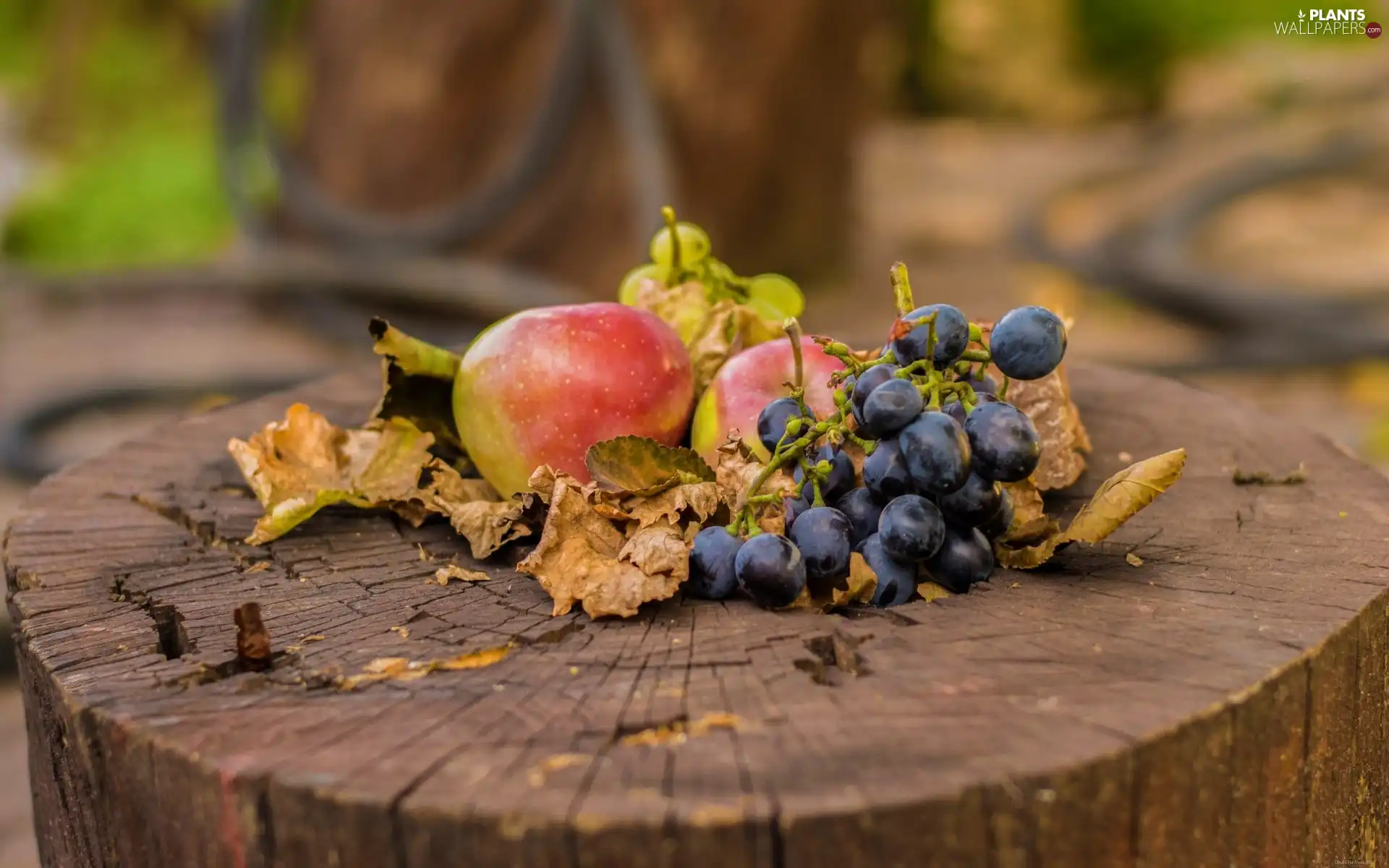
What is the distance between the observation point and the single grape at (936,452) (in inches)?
41.4

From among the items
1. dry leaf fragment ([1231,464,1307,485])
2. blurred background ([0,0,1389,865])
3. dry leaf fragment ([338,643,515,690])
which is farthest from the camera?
blurred background ([0,0,1389,865])

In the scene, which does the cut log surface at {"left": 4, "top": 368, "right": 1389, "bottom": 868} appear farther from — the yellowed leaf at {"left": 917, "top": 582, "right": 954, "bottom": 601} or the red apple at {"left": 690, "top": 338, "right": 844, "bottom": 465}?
the red apple at {"left": 690, "top": 338, "right": 844, "bottom": 465}

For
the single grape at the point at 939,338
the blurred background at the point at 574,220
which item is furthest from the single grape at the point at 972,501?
the blurred background at the point at 574,220

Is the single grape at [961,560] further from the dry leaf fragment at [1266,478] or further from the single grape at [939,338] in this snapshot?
the dry leaf fragment at [1266,478]

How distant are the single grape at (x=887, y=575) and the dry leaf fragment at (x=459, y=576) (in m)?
0.33

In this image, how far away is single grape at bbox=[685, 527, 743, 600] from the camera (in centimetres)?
112

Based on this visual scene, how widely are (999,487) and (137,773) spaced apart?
2.23 ft

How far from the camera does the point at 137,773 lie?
0.98m

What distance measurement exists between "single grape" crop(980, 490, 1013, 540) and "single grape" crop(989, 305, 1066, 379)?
10cm

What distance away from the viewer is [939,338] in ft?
3.68

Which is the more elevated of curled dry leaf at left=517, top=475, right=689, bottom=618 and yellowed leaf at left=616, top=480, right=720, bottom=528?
yellowed leaf at left=616, top=480, right=720, bottom=528

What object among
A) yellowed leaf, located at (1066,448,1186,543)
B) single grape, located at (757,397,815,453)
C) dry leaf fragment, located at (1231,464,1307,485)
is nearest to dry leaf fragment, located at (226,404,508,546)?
single grape, located at (757,397,815,453)

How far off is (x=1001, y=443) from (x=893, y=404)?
0.09 m

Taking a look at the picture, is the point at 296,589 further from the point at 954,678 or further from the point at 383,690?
the point at 954,678
